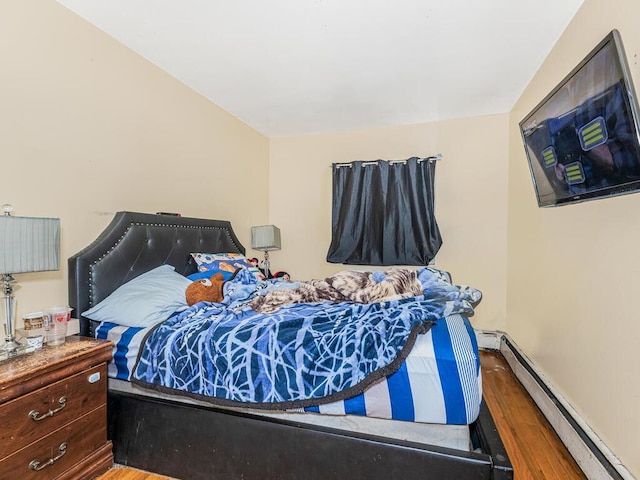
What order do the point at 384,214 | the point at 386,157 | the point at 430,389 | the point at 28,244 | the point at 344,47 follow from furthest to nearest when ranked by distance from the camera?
the point at 386,157 < the point at 384,214 < the point at 344,47 < the point at 28,244 < the point at 430,389

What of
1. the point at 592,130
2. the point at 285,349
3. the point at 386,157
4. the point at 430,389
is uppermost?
the point at 386,157

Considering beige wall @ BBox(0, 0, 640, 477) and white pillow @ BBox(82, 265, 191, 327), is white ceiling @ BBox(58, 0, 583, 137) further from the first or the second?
white pillow @ BBox(82, 265, 191, 327)

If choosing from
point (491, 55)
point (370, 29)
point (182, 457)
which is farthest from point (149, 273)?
point (491, 55)

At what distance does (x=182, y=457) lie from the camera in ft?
5.07

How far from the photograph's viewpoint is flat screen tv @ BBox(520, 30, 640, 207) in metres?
1.23

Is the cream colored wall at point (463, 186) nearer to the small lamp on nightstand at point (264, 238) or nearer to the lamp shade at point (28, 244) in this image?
the small lamp on nightstand at point (264, 238)

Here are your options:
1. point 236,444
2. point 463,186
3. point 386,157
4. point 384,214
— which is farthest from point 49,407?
point 463,186

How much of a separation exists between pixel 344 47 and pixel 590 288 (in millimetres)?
2072

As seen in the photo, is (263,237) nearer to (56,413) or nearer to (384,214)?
(384,214)

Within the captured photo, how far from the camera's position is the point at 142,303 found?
5.82 ft

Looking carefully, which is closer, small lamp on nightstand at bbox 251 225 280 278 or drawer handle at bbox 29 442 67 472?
drawer handle at bbox 29 442 67 472

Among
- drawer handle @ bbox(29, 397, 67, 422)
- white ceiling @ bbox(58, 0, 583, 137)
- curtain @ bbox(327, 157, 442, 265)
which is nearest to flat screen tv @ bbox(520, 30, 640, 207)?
white ceiling @ bbox(58, 0, 583, 137)

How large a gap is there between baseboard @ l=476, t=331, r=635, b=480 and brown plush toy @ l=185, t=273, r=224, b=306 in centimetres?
210

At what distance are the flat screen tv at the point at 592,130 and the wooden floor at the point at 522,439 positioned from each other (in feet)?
4.45
